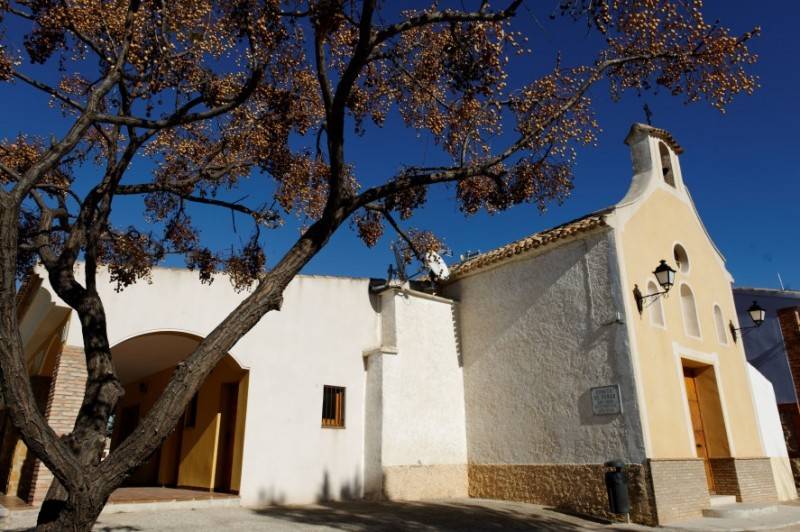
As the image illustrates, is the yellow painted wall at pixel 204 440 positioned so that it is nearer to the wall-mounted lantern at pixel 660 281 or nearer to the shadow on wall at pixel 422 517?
the shadow on wall at pixel 422 517

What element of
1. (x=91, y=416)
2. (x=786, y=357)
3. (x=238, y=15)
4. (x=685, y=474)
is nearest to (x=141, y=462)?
(x=91, y=416)

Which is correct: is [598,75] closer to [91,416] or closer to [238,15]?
[238,15]

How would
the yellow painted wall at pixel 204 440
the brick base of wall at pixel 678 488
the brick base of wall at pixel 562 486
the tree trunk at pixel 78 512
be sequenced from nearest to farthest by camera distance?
1. the tree trunk at pixel 78 512
2. the brick base of wall at pixel 678 488
3. the brick base of wall at pixel 562 486
4. the yellow painted wall at pixel 204 440

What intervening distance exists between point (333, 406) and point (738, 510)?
751 cm


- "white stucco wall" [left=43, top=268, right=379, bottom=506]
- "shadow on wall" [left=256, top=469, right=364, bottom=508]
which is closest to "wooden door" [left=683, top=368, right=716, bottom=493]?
"white stucco wall" [left=43, top=268, right=379, bottom=506]

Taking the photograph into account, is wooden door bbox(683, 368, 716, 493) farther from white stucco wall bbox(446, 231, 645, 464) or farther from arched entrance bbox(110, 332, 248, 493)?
arched entrance bbox(110, 332, 248, 493)

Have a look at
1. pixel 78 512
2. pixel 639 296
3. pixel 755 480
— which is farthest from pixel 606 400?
pixel 78 512

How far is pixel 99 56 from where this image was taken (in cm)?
659

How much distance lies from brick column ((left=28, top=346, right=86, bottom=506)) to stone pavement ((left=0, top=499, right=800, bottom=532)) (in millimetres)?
1366

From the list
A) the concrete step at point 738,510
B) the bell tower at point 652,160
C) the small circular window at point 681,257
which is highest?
the bell tower at point 652,160

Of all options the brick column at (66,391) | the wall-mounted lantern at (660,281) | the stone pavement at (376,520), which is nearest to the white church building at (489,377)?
the brick column at (66,391)

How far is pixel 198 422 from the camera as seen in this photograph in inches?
515

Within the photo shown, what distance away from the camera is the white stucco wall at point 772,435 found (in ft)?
42.5

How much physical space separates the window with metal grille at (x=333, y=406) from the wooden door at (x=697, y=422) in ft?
22.8
